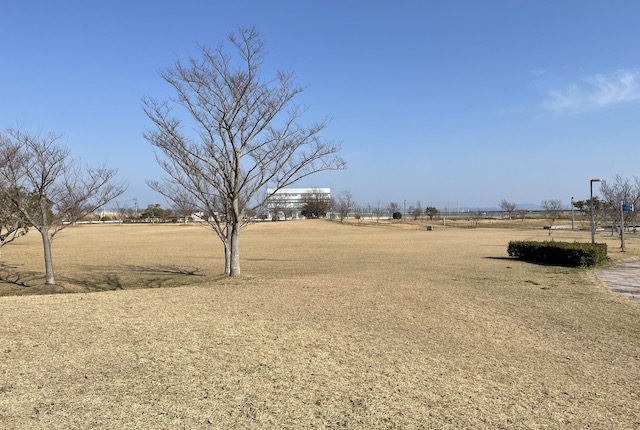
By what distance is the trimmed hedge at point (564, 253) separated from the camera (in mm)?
14099

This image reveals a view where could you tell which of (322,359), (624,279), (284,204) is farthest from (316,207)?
(322,359)

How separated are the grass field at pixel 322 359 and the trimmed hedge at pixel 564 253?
4.87 m

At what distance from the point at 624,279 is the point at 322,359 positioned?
10152 millimetres

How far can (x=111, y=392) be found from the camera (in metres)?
3.87

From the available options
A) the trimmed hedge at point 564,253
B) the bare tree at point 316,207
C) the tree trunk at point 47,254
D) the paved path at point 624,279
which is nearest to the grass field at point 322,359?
the paved path at point 624,279

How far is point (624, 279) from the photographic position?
1149cm

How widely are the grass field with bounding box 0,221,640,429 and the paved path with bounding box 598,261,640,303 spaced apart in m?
0.60

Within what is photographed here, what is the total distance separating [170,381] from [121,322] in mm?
2519

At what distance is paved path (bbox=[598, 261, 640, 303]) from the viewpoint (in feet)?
31.7

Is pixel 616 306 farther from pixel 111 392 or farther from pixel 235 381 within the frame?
pixel 111 392

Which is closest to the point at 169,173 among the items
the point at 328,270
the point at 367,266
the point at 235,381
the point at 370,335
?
the point at 328,270

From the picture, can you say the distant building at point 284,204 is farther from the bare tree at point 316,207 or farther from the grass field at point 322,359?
the grass field at point 322,359

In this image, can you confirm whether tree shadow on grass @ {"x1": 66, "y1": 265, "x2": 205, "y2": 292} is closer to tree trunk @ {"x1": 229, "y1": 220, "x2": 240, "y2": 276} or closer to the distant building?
tree trunk @ {"x1": 229, "y1": 220, "x2": 240, "y2": 276}

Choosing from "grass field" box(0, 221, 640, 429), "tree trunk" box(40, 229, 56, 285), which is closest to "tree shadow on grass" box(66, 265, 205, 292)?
"tree trunk" box(40, 229, 56, 285)
